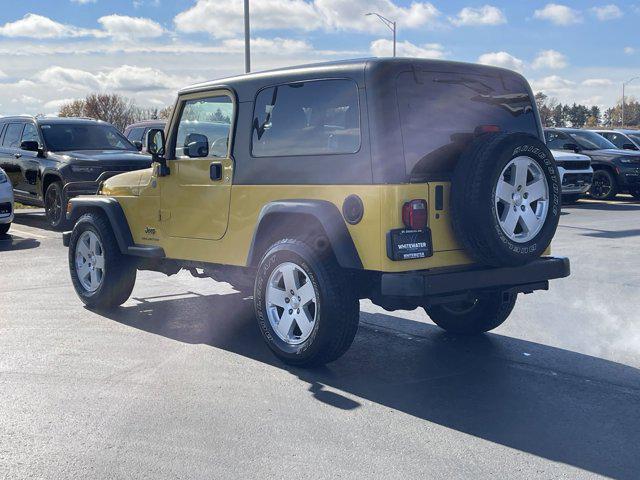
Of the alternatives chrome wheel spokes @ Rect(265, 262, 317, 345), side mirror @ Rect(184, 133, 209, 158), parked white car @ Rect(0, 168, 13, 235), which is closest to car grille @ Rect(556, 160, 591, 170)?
parked white car @ Rect(0, 168, 13, 235)

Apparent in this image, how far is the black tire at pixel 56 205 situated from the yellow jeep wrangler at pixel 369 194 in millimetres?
8126

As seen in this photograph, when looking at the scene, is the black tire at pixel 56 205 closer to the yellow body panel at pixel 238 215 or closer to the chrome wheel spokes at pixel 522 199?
the yellow body panel at pixel 238 215

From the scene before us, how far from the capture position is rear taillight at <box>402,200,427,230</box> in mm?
5121

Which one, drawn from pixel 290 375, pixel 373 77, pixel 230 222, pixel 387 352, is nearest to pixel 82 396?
pixel 290 375

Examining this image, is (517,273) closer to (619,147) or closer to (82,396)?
(82,396)

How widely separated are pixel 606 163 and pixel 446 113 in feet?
55.9

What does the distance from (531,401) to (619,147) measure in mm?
20205

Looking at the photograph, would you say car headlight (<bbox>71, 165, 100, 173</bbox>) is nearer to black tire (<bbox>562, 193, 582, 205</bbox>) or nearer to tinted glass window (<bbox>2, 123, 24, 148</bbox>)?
tinted glass window (<bbox>2, 123, 24, 148</bbox>)

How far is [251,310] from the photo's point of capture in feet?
25.4

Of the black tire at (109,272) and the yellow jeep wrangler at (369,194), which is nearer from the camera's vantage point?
the yellow jeep wrangler at (369,194)

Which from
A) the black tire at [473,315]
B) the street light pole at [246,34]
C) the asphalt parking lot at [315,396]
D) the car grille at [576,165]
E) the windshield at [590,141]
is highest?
the street light pole at [246,34]

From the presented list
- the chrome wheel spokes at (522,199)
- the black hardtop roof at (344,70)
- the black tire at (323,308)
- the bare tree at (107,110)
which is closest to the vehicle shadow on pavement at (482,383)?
the black tire at (323,308)

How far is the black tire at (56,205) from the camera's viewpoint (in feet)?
46.2

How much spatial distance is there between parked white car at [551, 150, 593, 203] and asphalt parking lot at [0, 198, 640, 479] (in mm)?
11491
